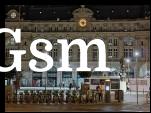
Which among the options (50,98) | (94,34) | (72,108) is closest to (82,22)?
(94,34)

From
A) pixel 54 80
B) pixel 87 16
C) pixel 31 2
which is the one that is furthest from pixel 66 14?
pixel 31 2

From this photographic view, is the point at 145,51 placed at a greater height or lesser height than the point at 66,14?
lesser

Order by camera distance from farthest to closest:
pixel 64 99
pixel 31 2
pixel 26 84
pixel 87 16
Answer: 1. pixel 87 16
2. pixel 26 84
3. pixel 64 99
4. pixel 31 2

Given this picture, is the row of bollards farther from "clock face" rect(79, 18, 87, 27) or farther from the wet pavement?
"clock face" rect(79, 18, 87, 27)

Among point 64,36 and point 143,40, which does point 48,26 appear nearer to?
point 64,36

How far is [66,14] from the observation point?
5916cm

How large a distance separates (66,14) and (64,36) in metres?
3.11

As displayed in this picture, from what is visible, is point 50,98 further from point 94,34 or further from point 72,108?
point 94,34

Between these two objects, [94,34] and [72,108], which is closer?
[72,108]

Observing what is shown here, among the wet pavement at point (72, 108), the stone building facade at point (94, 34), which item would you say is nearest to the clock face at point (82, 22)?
the stone building facade at point (94, 34)

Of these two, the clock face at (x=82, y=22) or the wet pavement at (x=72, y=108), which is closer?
the wet pavement at (x=72, y=108)

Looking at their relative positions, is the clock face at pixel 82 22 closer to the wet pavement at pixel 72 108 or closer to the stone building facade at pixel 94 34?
the stone building facade at pixel 94 34

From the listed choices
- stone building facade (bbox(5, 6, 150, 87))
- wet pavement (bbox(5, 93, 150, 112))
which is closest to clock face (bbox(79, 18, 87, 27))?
stone building facade (bbox(5, 6, 150, 87))

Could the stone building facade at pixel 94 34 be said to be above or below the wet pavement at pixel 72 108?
above
